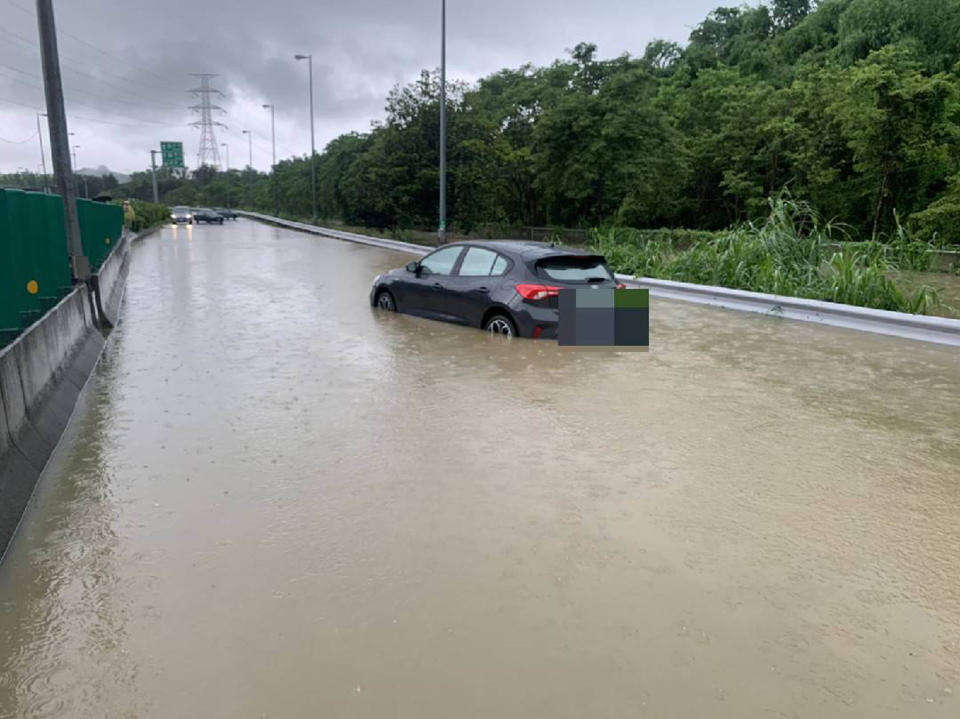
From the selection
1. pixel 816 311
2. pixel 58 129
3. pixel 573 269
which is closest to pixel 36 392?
pixel 573 269

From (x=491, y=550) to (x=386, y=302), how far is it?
9377mm

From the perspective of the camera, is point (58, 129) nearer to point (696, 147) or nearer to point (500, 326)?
point (500, 326)

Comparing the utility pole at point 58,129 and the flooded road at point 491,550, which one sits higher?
the utility pole at point 58,129

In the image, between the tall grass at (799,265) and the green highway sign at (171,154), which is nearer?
the tall grass at (799,265)

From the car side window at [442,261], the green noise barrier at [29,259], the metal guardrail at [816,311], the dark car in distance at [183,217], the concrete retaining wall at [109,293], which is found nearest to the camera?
the green noise barrier at [29,259]

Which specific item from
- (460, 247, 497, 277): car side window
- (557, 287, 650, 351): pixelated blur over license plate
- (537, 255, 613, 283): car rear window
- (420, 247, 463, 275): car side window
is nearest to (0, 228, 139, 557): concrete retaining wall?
(420, 247, 463, 275): car side window

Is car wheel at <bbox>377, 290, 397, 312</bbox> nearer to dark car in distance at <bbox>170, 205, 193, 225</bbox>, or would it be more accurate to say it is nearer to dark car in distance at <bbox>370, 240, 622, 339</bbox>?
dark car in distance at <bbox>370, 240, 622, 339</bbox>

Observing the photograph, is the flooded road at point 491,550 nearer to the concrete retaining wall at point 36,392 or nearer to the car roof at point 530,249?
the concrete retaining wall at point 36,392

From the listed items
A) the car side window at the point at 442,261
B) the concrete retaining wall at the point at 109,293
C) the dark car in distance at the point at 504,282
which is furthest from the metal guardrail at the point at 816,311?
the concrete retaining wall at the point at 109,293

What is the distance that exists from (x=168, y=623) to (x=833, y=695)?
2913 millimetres

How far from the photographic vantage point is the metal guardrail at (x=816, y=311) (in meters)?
10.8

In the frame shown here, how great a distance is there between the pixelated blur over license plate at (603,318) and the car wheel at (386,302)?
3.88 meters

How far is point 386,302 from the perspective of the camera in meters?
13.2

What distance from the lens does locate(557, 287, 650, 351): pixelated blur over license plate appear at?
1015 centimetres
